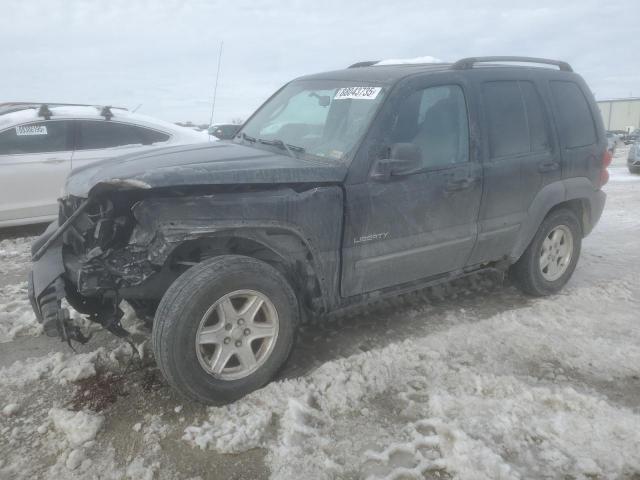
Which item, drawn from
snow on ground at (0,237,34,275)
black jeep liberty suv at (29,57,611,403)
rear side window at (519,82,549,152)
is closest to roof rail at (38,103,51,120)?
snow on ground at (0,237,34,275)

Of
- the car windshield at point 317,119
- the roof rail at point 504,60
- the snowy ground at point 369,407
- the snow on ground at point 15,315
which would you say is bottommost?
the snow on ground at point 15,315

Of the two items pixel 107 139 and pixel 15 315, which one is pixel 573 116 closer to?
pixel 15 315

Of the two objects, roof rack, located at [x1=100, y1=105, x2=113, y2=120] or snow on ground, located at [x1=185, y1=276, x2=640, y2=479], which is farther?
roof rack, located at [x1=100, y1=105, x2=113, y2=120]

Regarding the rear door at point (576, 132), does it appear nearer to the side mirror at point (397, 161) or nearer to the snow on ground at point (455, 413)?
the snow on ground at point (455, 413)

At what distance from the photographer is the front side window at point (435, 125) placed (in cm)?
336

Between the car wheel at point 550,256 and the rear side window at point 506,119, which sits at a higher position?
the rear side window at point 506,119

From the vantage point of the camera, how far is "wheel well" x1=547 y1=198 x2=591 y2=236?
4.54 m

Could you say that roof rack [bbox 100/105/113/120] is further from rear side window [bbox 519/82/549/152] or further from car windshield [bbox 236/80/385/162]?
rear side window [bbox 519/82/549/152]

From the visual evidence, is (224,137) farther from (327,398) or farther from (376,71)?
(327,398)

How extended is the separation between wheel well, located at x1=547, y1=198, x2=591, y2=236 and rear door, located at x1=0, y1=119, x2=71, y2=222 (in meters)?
5.56

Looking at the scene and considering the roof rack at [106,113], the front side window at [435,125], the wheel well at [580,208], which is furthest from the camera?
the roof rack at [106,113]

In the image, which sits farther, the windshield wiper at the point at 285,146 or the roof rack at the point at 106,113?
the roof rack at the point at 106,113

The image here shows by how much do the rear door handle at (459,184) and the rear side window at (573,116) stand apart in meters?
1.22

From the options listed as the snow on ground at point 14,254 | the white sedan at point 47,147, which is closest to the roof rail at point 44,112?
the white sedan at point 47,147
